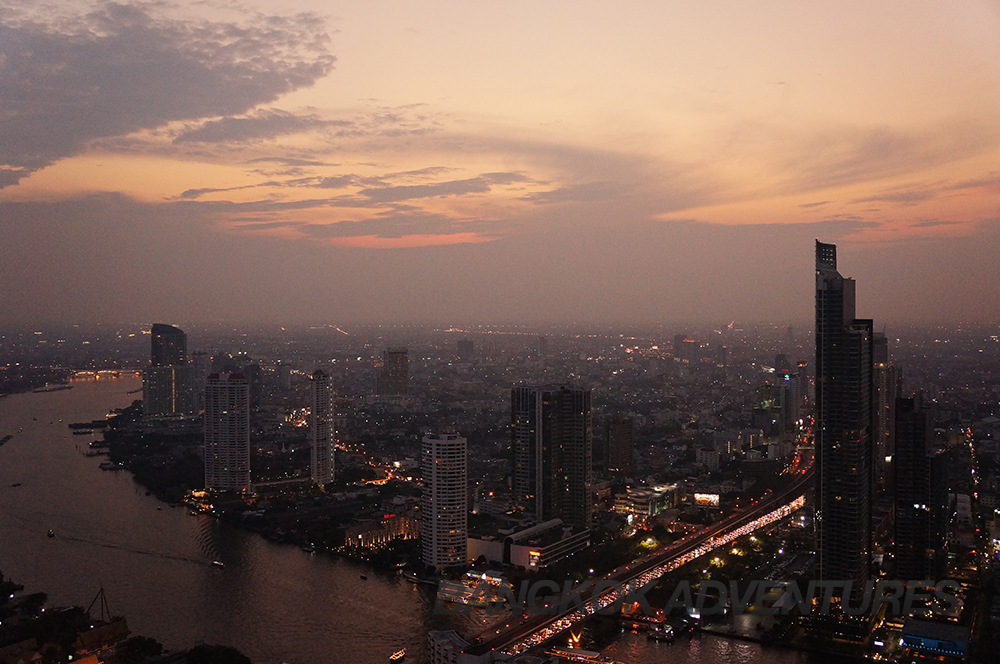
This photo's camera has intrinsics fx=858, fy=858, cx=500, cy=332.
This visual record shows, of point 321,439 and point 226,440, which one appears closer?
point 226,440

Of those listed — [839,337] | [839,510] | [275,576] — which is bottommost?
[275,576]

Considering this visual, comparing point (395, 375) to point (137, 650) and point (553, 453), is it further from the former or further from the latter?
point (137, 650)

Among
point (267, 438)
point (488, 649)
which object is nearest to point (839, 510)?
point (488, 649)

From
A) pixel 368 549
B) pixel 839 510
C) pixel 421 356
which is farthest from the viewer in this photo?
pixel 421 356

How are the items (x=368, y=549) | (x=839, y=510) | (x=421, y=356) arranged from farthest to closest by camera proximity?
(x=421, y=356) < (x=368, y=549) < (x=839, y=510)

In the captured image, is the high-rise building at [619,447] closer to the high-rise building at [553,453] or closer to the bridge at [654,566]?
the bridge at [654,566]

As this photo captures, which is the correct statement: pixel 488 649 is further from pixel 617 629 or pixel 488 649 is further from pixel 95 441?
pixel 95 441

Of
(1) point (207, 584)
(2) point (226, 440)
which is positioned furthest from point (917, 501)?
(2) point (226, 440)
